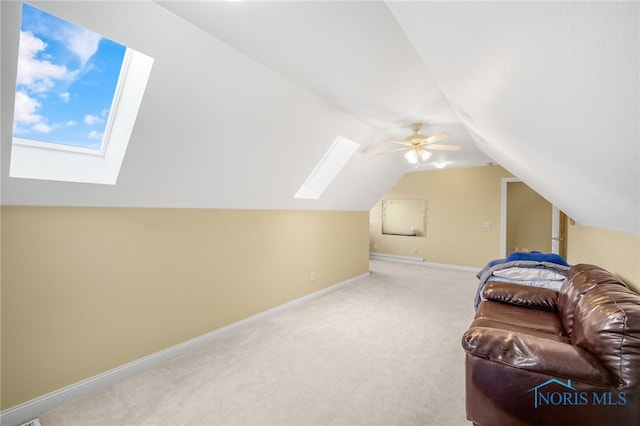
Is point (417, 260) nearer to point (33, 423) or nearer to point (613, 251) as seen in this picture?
point (613, 251)

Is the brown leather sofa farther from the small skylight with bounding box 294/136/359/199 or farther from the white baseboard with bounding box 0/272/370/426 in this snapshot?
the small skylight with bounding box 294/136/359/199

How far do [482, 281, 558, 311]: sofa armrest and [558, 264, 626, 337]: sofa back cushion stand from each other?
126 millimetres

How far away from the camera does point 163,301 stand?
254 centimetres

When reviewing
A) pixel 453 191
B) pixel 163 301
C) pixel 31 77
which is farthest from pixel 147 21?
pixel 453 191

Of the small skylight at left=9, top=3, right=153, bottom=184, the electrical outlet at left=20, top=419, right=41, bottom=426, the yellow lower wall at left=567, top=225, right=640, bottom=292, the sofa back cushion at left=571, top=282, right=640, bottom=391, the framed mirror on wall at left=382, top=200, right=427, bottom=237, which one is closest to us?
the sofa back cushion at left=571, top=282, right=640, bottom=391

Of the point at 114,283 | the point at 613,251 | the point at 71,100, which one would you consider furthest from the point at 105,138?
the point at 613,251

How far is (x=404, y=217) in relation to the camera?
7238 millimetres

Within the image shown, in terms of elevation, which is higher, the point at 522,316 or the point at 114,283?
the point at 114,283

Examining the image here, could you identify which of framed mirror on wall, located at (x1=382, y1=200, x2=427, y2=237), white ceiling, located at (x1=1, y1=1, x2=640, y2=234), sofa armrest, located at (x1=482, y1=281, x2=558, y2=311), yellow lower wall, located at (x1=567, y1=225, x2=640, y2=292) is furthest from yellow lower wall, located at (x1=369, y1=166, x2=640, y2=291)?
sofa armrest, located at (x1=482, y1=281, x2=558, y2=311)

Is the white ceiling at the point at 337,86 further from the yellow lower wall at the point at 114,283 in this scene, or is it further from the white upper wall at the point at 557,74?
the yellow lower wall at the point at 114,283

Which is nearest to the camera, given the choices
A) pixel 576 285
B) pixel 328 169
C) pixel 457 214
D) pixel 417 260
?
pixel 576 285

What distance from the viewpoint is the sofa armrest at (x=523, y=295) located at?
2.42m

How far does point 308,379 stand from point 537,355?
62.2 inches

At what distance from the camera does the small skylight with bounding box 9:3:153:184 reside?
1.66 meters
